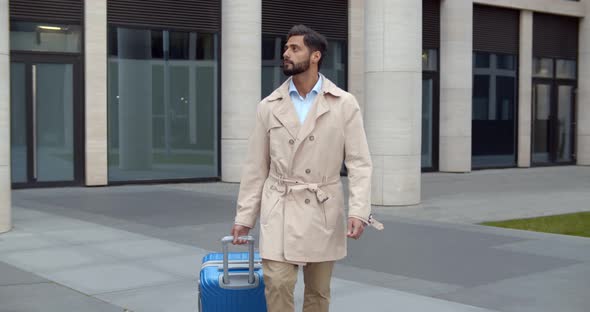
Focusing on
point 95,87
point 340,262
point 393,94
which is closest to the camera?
point 340,262

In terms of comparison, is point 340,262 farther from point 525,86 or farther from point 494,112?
point 525,86

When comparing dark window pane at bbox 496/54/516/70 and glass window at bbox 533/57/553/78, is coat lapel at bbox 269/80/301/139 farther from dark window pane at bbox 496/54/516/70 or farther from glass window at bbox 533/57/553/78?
glass window at bbox 533/57/553/78

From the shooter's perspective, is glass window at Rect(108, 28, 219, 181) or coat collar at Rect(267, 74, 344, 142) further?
glass window at Rect(108, 28, 219, 181)

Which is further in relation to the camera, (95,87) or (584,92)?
(584,92)

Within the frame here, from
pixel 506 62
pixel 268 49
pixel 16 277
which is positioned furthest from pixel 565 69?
pixel 16 277

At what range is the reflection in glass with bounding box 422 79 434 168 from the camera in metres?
22.8

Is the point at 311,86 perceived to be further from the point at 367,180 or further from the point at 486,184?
the point at 486,184

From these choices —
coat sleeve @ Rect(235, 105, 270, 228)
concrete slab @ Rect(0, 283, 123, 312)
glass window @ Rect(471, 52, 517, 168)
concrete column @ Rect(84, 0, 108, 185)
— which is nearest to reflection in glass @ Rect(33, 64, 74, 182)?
concrete column @ Rect(84, 0, 108, 185)

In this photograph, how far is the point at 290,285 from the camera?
4168mm

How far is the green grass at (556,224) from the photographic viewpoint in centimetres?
1105

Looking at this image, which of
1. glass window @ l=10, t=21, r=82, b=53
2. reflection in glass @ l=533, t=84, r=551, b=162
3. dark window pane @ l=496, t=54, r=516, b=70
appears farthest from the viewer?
reflection in glass @ l=533, t=84, r=551, b=162

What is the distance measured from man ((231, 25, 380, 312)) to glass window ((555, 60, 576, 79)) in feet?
76.8

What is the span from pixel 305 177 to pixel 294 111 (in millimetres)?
366

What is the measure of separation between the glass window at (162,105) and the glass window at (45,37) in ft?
2.91
